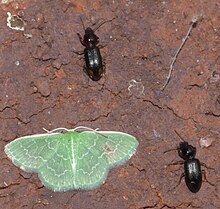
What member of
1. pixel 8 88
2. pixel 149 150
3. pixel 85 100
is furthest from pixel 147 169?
pixel 8 88

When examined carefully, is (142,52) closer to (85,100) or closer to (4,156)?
(85,100)

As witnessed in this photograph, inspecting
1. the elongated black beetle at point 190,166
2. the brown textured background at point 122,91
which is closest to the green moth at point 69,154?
the brown textured background at point 122,91

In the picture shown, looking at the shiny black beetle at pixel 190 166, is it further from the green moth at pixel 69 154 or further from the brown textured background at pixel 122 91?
the green moth at pixel 69 154

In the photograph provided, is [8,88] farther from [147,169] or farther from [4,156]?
[147,169]

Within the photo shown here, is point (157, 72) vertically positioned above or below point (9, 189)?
above

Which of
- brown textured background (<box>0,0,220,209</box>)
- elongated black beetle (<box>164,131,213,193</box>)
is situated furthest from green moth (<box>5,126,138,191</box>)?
elongated black beetle (<box>164,131,213,193</box>)

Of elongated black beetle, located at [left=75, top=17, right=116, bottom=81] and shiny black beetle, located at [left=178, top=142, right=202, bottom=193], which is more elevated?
elongated black beetle, located at [left=75, top=17, right=116, bottom=81]

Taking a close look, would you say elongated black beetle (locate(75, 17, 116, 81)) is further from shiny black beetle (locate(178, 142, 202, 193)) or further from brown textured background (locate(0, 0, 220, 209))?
shiny black beetle (locate(178, 142, 202, 193))
